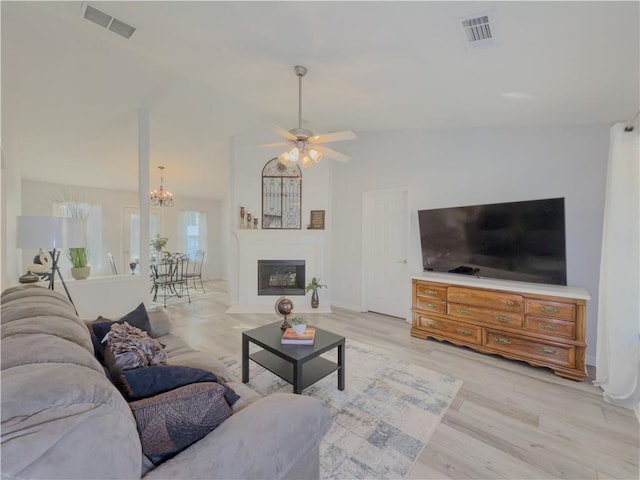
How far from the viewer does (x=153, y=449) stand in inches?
36.7

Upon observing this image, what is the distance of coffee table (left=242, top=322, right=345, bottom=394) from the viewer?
83.9 inches

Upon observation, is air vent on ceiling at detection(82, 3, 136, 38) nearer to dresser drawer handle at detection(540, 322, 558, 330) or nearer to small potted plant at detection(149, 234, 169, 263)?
dresser drawer handle at detection(540, 322, 558, 330)

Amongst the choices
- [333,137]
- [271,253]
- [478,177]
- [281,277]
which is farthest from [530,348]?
[271,253]

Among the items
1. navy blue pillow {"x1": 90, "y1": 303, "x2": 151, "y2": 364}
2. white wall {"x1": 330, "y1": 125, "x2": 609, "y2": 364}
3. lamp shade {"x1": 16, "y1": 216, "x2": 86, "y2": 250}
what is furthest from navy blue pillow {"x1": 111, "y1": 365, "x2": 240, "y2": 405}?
white wall {"x1": 330, "y1": 125, "x2": 609, "y2": 364}

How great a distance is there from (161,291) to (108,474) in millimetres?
6788

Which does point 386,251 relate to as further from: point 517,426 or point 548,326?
point 517,426

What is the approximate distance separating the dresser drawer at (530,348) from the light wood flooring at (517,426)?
5.7 inches

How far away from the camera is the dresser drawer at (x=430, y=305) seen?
3430 mm

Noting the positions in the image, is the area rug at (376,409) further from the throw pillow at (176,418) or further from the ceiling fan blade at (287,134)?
the ceiling fan blade at (287,134)

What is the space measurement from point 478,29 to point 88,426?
2.79 m

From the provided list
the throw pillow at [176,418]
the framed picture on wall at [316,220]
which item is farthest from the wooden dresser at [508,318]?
the throw pillow at [176,418]

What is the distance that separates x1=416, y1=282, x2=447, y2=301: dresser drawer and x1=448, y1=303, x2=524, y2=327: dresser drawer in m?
0.15

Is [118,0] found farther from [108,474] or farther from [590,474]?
[590,474]

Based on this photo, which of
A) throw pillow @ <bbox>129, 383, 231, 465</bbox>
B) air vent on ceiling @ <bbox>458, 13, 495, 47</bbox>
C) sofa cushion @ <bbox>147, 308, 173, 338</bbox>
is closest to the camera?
throw pillow @ <bbox>129, 383, 231, 465</bbox>
